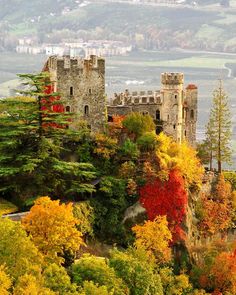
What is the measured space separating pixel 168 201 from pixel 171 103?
10.6 m

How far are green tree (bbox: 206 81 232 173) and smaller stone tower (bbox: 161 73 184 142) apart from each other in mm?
3761

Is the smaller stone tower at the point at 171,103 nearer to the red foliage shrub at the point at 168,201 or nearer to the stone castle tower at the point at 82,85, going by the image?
the stone castle tower at the point at 82,85

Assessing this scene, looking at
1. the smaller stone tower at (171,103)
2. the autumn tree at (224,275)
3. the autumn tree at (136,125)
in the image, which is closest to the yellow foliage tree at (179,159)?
the autumn tree at (136,125)

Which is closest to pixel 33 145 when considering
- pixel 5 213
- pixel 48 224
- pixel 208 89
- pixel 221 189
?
pixel 5 213

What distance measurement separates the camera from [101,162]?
5338 cm

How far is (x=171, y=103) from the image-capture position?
198 ft

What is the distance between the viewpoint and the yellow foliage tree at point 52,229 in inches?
1580

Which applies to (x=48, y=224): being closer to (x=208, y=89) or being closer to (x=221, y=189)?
(x=221, y=189)

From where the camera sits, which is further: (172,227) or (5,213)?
(172,227)

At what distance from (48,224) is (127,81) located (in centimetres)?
12257

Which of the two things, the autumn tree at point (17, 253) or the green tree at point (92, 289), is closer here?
the autumn tree at point (17, 253)

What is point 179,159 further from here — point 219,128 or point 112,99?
point 112,99

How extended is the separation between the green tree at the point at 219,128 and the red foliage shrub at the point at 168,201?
10.9 metres

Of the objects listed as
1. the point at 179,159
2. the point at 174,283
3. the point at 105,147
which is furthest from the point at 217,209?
the point at 174,283
